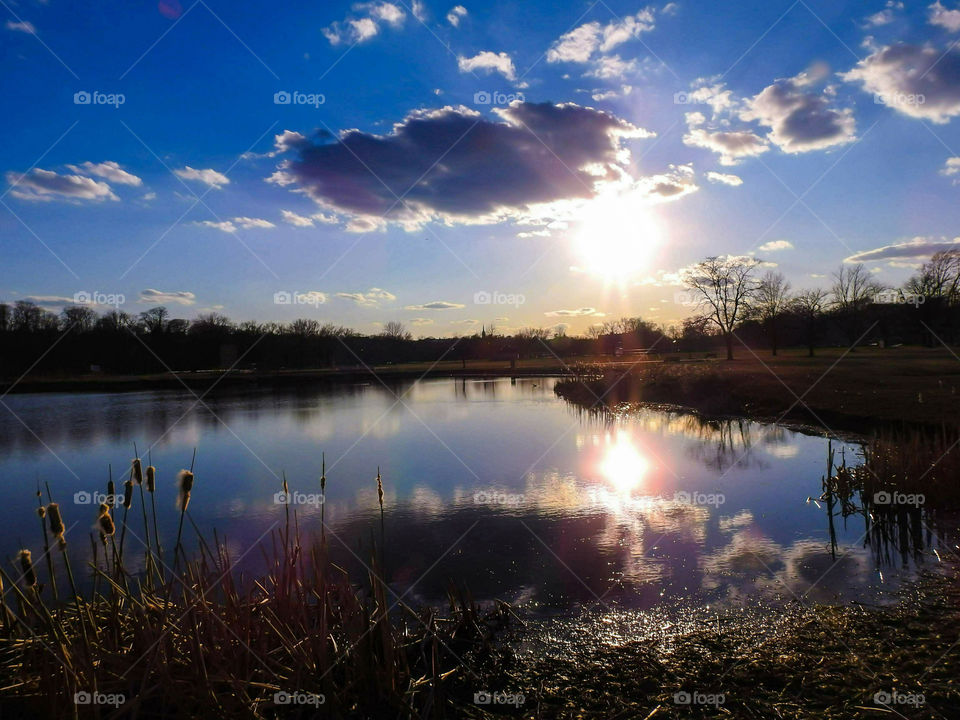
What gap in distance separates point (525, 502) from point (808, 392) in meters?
18.8

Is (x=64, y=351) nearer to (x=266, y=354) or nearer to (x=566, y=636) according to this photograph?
(x=266, y=354)

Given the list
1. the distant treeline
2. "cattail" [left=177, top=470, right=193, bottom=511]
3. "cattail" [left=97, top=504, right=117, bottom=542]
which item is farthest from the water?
the distant treeline

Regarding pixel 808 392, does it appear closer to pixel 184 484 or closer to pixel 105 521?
pixel 184 484

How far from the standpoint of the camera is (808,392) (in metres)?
24.3

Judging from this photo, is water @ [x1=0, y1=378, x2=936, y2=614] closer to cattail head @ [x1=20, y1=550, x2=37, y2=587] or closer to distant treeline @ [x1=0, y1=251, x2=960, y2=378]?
cattail head @ [x1=20, y1=550, x2=37, y2=587]

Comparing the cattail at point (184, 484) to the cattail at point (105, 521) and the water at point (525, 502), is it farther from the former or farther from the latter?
the water at point (525, 502)

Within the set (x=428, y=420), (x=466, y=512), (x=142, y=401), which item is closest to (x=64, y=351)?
(x=142, y=401)

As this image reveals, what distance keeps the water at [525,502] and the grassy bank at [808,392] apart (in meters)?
2.16

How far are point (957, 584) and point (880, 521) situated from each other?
3.00 metres

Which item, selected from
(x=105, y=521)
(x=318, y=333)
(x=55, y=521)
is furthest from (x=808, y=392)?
(x=318, y=333)

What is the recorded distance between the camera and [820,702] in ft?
12.9

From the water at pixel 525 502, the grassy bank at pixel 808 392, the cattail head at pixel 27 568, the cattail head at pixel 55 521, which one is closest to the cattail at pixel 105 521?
the cattail head at pixel 55 521

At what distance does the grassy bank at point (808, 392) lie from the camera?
1767 centimetres

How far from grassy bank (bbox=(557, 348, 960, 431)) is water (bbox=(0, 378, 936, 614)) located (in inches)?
84.9
